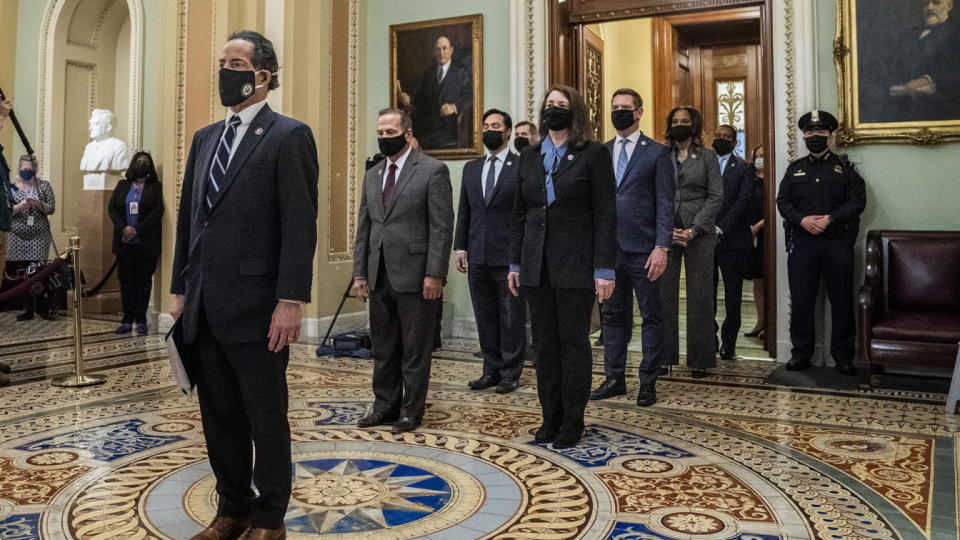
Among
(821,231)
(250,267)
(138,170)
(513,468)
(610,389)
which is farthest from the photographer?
(138,170)

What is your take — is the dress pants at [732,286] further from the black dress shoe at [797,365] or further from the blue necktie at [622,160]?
the blue necktie at [622,160]

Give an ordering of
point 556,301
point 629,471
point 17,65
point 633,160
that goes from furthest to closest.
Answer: point 17,65
point 633,160
point 556,301
point 629,471

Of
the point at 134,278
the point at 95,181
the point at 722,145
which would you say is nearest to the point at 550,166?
the point at 722,145

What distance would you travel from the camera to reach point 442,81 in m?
6.80

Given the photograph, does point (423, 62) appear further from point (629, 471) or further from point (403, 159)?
point (629, 471)

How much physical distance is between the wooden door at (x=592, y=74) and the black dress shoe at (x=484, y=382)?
2.72 m

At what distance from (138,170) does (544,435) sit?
5054mm

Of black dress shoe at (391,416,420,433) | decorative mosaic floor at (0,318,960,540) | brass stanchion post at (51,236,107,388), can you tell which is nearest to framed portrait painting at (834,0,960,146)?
decorative mosaic floor at (0,318,960,540)

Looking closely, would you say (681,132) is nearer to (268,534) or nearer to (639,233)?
(639,233)

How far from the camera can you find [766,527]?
2.43 meters

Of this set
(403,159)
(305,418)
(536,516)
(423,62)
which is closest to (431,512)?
(536,516)

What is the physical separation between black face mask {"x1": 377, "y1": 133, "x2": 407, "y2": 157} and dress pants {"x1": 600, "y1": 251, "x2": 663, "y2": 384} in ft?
4.49

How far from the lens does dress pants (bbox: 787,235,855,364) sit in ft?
16.9

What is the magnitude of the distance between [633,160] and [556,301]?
3.91 ft
